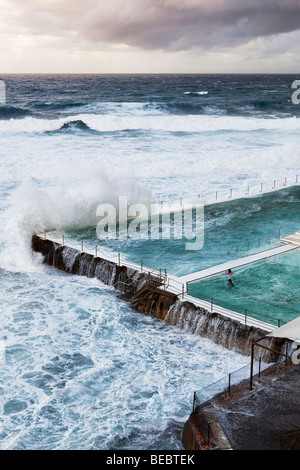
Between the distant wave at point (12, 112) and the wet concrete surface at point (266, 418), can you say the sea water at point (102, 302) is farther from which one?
the distant wave at point (12, 112)

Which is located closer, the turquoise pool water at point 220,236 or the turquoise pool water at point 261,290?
the turquoise pool water at point 261,290

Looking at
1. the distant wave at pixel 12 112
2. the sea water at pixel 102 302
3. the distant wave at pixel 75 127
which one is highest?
the distant wave at pixel 12 112

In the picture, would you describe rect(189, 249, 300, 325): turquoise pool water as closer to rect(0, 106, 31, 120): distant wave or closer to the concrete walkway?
the concrete walkway

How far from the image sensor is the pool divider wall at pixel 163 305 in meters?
13.9

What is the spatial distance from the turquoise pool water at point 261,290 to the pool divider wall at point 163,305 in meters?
0.62

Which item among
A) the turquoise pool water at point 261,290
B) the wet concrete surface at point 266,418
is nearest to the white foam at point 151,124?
the turquoise pool water at point 261,290

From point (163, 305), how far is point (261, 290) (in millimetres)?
2899

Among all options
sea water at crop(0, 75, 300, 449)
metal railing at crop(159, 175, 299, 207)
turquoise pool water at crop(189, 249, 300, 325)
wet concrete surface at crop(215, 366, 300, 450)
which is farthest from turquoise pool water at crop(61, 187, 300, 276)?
wet concrete surface at crop(215, 366, 300, 450)

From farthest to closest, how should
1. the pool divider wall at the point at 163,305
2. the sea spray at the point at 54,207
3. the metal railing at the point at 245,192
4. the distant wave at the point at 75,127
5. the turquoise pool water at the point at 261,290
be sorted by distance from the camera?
the distant wave at the point at 75,127, the metal railing at the point at 245,192, the sea spray at the point at 54,207, the turquoise pool water at the point at 261,290, the pool divider wall at the point at 163,305

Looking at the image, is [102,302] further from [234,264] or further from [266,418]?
[266,418]

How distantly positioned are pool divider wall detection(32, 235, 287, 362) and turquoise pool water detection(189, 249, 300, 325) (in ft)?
2.03

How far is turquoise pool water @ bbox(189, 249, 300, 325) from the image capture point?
14812mm

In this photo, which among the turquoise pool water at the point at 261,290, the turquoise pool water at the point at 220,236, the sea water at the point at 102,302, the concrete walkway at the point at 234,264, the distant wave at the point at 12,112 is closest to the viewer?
the sea water at the point at 102,302
